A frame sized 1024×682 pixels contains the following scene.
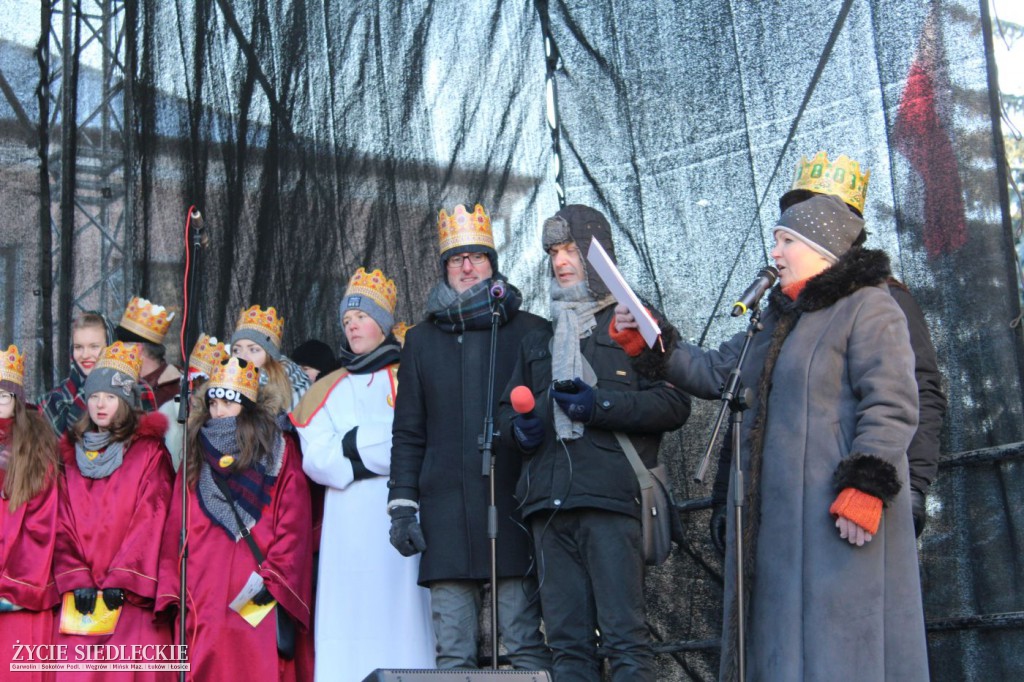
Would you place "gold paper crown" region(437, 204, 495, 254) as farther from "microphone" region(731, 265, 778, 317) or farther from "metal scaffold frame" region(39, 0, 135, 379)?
"metal scaffold frame" region(39, 0, 135, 379)

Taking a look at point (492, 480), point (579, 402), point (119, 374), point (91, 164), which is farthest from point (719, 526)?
point (91, 164)

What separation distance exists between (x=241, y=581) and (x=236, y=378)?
793 millimetres

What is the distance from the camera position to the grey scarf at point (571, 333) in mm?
4484

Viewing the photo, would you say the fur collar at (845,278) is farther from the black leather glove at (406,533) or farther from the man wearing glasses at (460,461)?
the black leather glove at (406,533)

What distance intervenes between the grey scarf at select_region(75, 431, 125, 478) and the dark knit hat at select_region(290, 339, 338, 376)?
3.06 ft

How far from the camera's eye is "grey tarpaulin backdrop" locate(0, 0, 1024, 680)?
180 inches

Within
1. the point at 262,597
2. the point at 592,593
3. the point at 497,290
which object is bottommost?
the point at 592,593

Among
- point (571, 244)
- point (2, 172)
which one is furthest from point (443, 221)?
point (2, 172)

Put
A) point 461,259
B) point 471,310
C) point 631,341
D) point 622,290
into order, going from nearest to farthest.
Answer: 1. point 622,290
2. point 631,341
3. point 471,310
4. point 461,259

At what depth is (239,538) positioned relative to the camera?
535 centimetres

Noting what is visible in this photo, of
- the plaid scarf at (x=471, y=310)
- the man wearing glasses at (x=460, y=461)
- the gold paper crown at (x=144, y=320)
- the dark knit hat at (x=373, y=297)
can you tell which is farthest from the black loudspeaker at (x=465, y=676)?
Result: the gold paper crown at (x=144, y=320)

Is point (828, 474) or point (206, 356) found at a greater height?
point (206, 356)

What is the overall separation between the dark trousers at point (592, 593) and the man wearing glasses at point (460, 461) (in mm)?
251

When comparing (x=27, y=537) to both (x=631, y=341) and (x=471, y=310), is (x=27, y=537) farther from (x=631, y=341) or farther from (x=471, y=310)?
(x=631, y=341)
